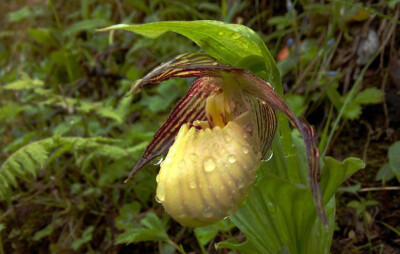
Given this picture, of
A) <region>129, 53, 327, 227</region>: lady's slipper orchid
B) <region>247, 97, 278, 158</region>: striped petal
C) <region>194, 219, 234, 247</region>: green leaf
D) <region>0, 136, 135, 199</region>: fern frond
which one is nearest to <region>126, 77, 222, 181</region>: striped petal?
<region>129, 53, 327, 227</region>: lady's slipper orchid

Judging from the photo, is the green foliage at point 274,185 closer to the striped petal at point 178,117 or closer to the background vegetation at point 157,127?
the striped petal at point 178,117

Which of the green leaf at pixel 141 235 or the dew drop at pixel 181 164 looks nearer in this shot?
the dew drop at pixel 181 164

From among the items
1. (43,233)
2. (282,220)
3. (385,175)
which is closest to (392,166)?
(385,175)

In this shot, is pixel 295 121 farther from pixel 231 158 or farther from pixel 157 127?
pixel 157 127

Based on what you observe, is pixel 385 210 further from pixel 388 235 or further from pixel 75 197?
pixel 75 197

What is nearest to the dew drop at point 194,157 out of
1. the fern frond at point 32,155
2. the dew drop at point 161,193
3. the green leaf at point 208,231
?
the dew drop at point 161,193
